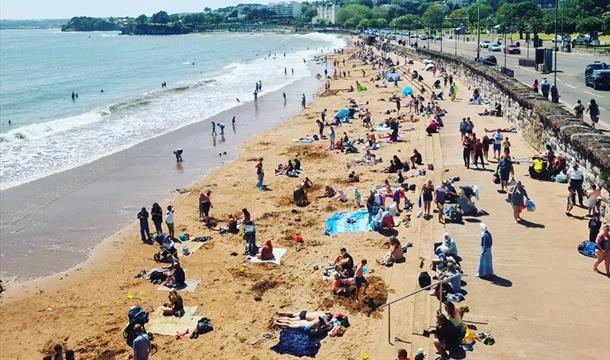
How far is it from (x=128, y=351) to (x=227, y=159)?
1759 cm

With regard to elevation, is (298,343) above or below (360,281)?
below

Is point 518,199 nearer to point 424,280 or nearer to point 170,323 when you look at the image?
point 424,280

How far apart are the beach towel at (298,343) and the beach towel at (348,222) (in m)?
5.75

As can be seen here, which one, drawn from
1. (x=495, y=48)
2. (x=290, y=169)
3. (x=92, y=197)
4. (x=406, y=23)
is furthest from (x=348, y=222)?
(x=406, y=23)

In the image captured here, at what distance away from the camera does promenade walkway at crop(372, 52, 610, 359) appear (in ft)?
32.2

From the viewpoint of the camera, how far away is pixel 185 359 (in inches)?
457

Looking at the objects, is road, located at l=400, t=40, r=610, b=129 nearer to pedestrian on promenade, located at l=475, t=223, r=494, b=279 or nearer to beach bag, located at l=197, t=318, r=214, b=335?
pedestrian on promenade, located at l=475, t=223, r=494, b=279

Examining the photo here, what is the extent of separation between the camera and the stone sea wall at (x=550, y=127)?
48.9ft

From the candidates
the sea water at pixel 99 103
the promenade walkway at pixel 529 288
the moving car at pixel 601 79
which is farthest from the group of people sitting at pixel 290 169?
the moving car at pixel 601 79

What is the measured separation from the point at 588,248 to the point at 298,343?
22.9ft

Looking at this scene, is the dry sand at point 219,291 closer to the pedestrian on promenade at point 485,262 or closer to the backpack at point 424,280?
the backpack at point 424,280

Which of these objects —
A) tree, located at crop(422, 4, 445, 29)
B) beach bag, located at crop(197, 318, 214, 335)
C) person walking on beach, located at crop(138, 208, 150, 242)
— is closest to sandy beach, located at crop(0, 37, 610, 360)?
beach bag, located at crop(197, 318, 214, 335)

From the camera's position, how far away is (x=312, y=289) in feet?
45.4

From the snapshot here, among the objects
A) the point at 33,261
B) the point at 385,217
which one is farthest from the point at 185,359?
the point at 33,261
